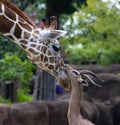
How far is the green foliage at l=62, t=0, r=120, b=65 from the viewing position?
49.8 ft

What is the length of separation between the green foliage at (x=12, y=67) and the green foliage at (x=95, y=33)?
2519 millimetres

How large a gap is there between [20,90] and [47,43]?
6.88 meters

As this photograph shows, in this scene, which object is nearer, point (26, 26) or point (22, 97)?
point (26, 26)

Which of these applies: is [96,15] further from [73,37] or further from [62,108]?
[62,108]

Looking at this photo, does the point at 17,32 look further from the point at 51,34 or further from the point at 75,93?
the point at 75,93

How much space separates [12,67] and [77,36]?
6.03 metres

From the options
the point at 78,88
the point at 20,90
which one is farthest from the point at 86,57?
the point at 78,88

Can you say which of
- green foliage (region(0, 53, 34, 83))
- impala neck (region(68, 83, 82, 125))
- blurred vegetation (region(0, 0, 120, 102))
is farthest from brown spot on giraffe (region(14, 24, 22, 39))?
green foliage (region(0, 53, 34, 83))

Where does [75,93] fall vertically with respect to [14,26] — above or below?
below

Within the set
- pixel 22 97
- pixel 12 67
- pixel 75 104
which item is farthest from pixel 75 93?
pixel 22 97

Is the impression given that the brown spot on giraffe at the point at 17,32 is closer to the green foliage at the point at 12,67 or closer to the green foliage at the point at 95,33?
the green foliage at the point at 12,67

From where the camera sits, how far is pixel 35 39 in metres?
5.67

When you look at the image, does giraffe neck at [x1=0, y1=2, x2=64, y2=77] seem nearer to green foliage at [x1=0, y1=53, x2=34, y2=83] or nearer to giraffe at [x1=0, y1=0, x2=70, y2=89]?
giraffe at [x1=0, y1=0, x2=70, y2=89]

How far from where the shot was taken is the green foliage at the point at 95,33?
1516 cm
